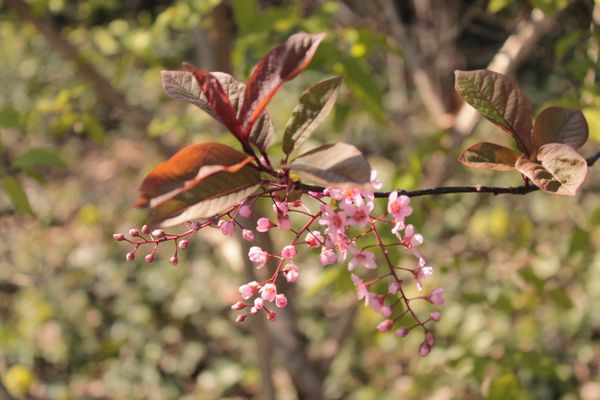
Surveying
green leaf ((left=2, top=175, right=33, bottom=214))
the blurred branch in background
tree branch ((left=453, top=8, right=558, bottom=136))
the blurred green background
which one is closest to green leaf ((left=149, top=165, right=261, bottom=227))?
the blurred green background

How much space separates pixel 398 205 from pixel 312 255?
6.99 feet

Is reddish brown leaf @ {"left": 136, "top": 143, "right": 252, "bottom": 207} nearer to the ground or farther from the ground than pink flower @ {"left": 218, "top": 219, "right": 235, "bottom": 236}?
farther from the ground

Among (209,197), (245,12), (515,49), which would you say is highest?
(209,197)

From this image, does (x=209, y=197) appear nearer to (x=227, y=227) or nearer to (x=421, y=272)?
(x=227, y=227)

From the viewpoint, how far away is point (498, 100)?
0.72m

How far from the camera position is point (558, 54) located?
144 centimetres

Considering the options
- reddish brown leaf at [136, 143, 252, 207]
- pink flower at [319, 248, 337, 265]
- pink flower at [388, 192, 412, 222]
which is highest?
reddish brown leaf at [136, 143, 252, 207]

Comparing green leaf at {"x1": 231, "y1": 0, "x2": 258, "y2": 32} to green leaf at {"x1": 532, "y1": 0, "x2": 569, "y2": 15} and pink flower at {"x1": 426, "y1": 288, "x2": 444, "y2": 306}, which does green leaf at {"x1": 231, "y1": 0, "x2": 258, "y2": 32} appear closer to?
green leaf at {"x1": 532, "y1": 0, "x2": 569, "y2": 15}

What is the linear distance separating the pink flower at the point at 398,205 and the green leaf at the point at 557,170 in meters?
0.12

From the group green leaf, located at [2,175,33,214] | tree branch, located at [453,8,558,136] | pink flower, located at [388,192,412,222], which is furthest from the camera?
tree branch, located at [453,8,558,136]

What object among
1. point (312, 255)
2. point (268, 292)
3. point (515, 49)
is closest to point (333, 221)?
point (268, 292)

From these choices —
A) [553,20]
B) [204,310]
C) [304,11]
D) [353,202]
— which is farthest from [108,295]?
[353,202]

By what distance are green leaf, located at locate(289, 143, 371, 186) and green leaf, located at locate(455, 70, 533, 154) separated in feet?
0.60

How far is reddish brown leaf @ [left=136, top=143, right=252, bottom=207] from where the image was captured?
0.57m
